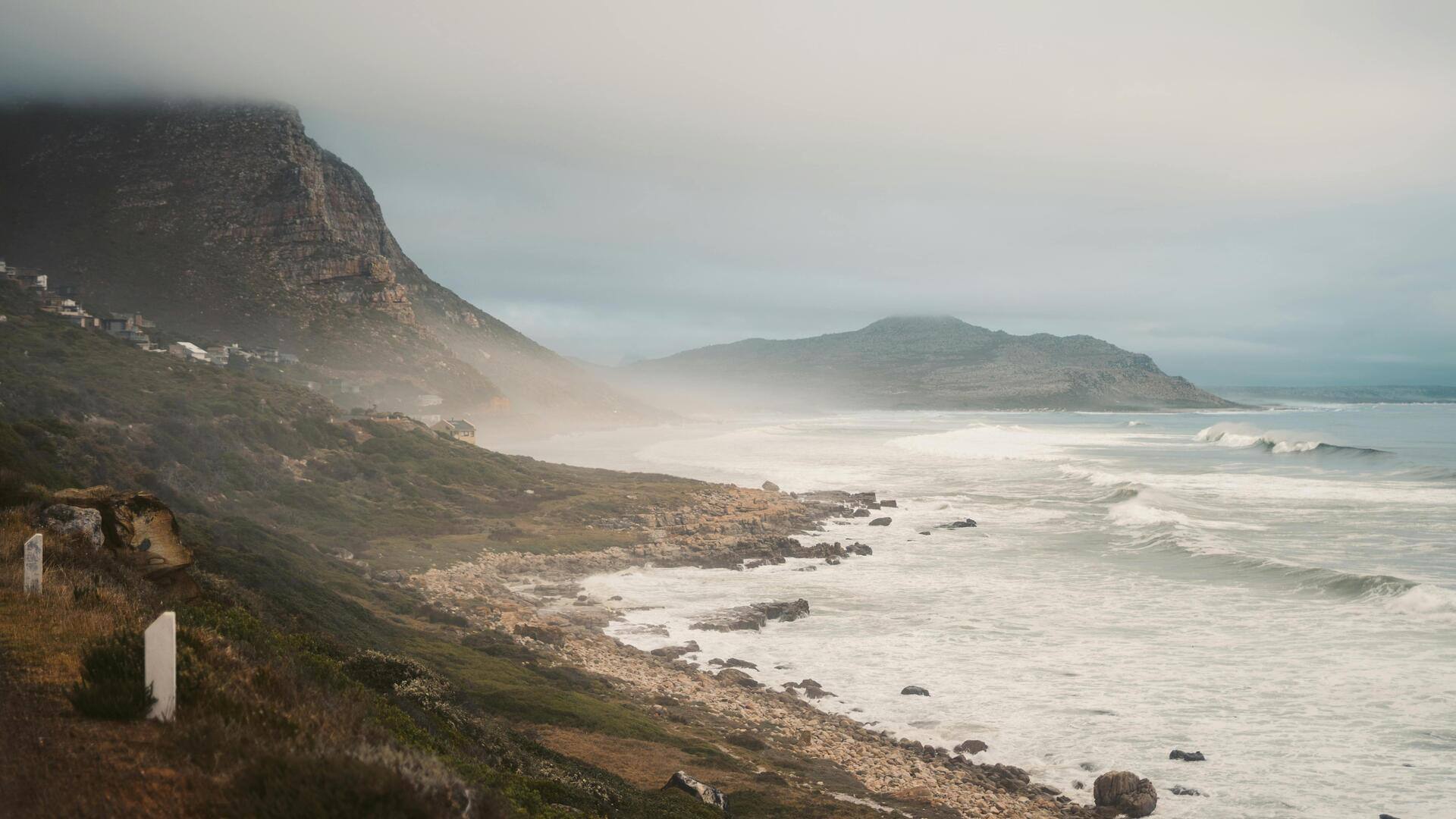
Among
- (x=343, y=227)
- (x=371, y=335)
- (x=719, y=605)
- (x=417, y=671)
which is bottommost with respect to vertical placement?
(x=719, y=605)

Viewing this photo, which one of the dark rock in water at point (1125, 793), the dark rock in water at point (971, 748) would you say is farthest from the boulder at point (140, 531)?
the dark rock in water at point (1125, 793)

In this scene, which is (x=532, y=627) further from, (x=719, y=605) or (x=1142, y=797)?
(x=1142, y=797)

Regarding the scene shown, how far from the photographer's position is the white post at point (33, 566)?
861 centimetres

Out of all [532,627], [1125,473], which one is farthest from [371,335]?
[532,627]

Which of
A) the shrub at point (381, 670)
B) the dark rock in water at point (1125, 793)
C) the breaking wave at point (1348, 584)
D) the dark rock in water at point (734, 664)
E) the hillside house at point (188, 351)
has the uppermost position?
the hillside house at point (188, 351)

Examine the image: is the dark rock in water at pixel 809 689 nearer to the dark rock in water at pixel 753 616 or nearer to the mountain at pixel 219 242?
the dark rock in water at pixel 753 616

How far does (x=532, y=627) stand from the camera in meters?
22.5

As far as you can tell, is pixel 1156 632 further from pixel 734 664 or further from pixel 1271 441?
pixel 1271 441

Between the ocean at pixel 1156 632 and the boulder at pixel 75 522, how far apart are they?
13.3 meters

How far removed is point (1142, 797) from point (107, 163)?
10552 cm

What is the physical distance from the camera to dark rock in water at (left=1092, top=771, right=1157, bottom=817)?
44.5 ft

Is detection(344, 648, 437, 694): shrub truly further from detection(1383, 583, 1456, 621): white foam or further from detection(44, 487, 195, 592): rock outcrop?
detection(1383, 583, 1456, 621): white foam

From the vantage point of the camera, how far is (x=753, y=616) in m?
25.5

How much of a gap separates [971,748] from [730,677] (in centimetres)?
580
